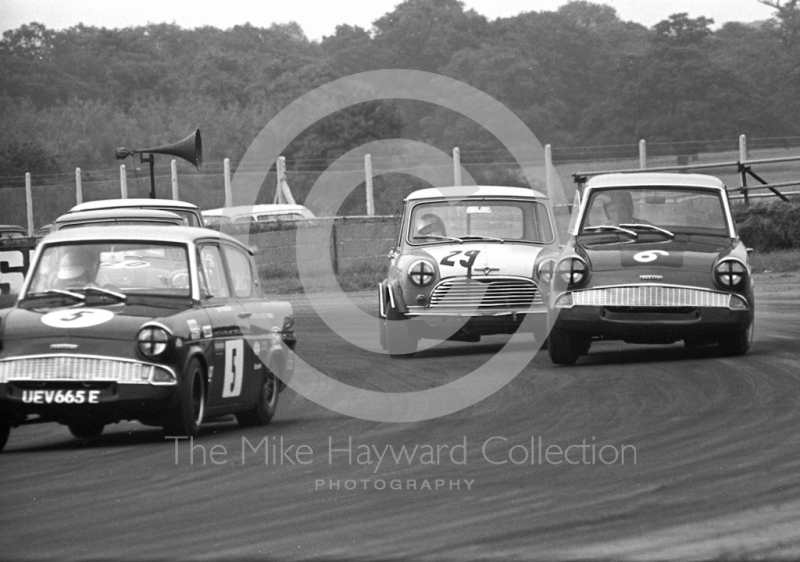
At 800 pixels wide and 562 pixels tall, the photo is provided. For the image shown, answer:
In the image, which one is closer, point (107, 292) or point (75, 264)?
point (107, 292)

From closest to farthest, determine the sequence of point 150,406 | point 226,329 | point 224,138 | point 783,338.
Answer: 1. point 150,406
2. point 226,329
3. point 783,338
4. point 224,138

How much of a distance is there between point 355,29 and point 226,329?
74.5 metres

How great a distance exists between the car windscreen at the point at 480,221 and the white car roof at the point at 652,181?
4.16ft

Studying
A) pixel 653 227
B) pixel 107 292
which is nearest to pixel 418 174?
pixel 653 227

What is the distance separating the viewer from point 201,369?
7.87 meters

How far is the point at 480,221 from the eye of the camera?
1353cm

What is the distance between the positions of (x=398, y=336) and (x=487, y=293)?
961mm

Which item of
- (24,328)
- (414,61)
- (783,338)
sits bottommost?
(783,338)

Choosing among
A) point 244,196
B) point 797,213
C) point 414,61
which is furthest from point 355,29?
point 797,213

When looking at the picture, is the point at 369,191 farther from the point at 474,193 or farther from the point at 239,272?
the point at 239,272

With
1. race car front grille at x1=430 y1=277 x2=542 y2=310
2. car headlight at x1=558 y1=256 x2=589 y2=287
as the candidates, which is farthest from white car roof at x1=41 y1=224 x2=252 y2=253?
race car front grille at x1=430 y1=277 x2=542 y2=310

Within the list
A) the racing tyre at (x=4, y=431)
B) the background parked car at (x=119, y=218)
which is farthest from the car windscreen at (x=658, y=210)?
the racing tyre at (x=4, y=431)

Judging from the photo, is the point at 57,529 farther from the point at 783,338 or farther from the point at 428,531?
the point at 783,338

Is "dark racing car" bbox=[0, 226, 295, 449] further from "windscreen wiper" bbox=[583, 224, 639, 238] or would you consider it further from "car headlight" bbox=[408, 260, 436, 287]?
"windscreen wiper" bbox=[583, 224, 639, 238]
